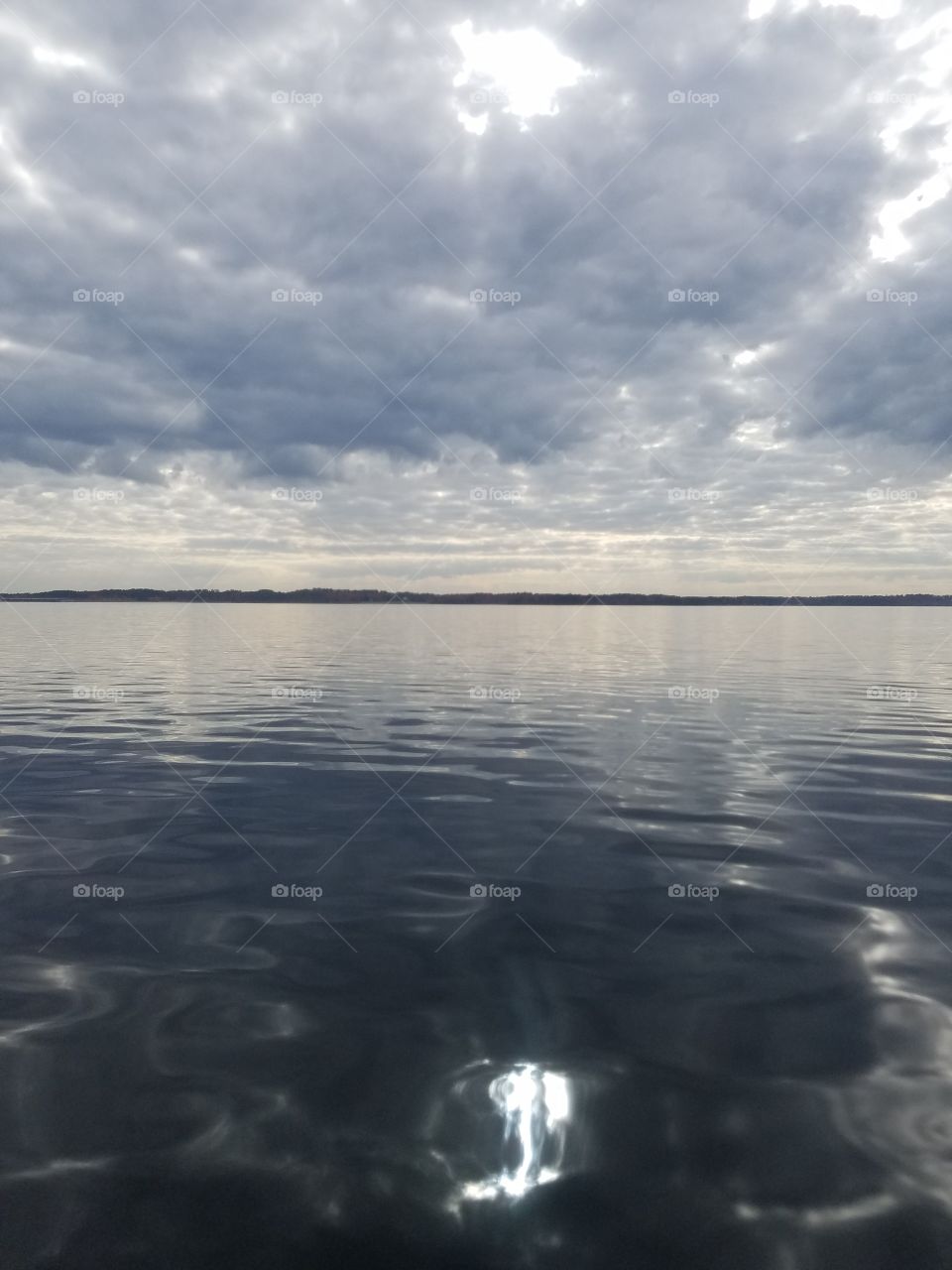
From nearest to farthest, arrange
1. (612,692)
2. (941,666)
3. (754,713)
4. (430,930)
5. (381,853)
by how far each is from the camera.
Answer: (430,930)
(381,853)
(754,713)
(612,692)
(941,666)

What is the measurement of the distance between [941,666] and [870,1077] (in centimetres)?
3899

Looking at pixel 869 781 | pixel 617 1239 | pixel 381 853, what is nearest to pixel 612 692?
pixel 869 781

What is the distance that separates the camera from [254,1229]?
488cm

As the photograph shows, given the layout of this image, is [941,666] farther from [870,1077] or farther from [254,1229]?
[254,1229]
